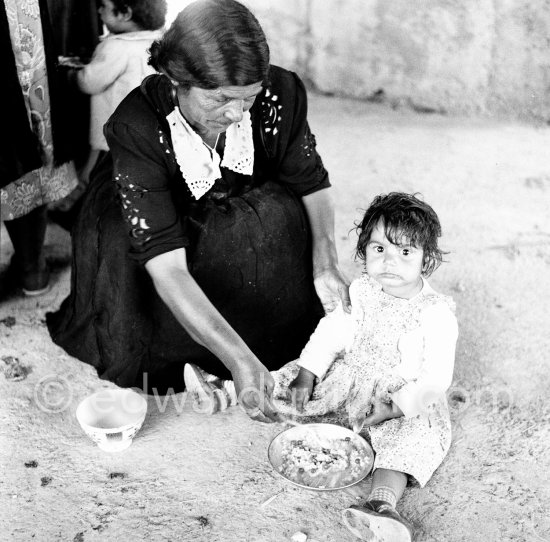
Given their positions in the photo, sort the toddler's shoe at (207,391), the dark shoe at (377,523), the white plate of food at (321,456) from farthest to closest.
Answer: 1. the toddler's shoe at (207,391)
2. the white plate of food at (321,456)
3. the dark shoe at (377,523)

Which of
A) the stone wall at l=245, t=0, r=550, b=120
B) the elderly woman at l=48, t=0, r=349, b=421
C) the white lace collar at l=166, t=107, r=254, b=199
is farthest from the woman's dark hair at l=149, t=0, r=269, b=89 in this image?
the stone wall at l=245, t=0, r=550, b=120

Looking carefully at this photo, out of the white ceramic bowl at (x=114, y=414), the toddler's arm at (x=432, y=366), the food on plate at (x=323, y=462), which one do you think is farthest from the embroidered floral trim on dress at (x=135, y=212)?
the toddler's arm at (x=432, y=366)

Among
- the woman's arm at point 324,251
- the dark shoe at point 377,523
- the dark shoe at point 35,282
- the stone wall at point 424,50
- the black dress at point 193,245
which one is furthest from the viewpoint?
the stone wall at point 424,50

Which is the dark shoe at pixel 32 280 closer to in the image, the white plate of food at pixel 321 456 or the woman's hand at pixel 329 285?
the woman's hand at pixel 329 285

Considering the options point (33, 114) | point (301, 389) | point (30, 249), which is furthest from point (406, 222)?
point (30, 249)

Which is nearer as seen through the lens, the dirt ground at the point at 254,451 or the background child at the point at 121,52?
the dirt ground at the point at 254,451

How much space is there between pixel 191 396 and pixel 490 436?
0.94 metres

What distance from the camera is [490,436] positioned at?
2.31 m

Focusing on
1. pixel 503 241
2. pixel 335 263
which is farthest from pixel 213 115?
pixel 503 241

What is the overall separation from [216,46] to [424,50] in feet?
10.6

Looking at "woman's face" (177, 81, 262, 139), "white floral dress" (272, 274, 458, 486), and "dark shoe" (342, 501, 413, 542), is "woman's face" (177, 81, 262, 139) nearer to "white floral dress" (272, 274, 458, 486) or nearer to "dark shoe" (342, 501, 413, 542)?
"white floral dress" (272, 274, 458, 486)

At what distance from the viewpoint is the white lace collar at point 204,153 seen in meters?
2.19

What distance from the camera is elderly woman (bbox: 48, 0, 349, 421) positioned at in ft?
6.56

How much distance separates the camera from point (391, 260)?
6.91ft
